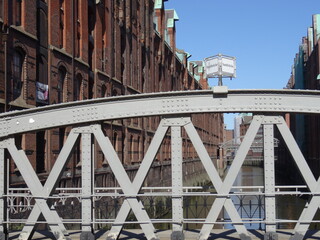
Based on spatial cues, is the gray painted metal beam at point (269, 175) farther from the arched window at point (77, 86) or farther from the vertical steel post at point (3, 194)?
the arched window at point (77, 86)

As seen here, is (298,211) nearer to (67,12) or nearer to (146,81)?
(146,81)

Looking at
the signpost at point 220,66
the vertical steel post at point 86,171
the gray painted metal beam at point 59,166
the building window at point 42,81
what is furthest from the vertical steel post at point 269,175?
the building window at point 42,81

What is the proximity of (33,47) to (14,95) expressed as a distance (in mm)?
2072

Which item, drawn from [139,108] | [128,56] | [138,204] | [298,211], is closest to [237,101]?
[139,108]

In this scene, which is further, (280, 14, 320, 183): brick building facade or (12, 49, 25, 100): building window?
(280, 14, 320, 183): brick building facade

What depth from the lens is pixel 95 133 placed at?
755 centimetres

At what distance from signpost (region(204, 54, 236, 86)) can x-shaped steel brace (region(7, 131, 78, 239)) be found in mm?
2473

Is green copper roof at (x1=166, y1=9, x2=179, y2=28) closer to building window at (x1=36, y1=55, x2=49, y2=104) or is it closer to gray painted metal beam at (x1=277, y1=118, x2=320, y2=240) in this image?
building window at (x1=36, y1=55, x2=49, y2=104)

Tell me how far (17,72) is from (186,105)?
10.8 m

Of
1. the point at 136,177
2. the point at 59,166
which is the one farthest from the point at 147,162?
the point at 59,166

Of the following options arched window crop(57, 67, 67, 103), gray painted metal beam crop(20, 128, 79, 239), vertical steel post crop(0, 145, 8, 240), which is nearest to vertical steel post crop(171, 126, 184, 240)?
gray painted metal beam crop(20, 128, 79, 239)

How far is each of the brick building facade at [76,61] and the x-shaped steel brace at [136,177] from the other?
5.49 ft

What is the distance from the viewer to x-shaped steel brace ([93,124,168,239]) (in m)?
7.28

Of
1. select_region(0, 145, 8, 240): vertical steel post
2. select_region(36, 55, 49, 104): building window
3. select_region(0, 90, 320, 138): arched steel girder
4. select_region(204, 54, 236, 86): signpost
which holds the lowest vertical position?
select_region(0, 145, 8, 240): vertical steel post
